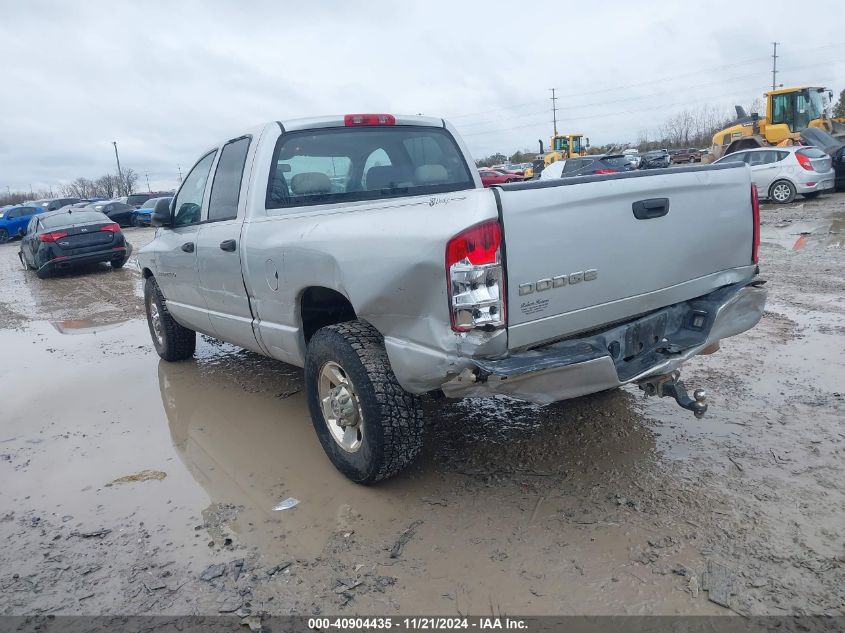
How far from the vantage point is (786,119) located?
21.2m

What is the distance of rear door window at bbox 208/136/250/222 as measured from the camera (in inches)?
173

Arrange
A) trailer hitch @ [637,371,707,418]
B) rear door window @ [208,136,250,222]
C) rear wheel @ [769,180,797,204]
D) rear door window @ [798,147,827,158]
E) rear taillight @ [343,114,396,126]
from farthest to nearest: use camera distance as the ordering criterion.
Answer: rear wheel @ [769,180,797,204], rear door window @ [798,147,827,158], rear taillight @ [343,114,396,126], rear door window @ [208,136,250,222], trailer hitch @ [637,371,707,418]

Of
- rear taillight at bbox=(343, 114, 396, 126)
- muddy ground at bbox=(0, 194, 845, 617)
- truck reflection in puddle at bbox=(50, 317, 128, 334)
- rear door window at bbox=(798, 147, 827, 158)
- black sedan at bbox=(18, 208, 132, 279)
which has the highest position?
rear taillight at bbox=(343, 114, 396, 126)

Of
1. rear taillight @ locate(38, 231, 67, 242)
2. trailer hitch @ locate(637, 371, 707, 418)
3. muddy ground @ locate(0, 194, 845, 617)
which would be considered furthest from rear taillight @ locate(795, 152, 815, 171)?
rear taillight @ locate(38, 231, 67, 242)

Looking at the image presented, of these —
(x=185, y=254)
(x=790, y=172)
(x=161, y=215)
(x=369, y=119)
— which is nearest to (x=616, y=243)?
(x=369, y=119)

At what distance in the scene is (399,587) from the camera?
2668 millimetres

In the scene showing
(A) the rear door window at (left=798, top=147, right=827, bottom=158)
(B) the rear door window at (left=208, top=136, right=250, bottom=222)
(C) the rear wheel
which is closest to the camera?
(B) the rear door window at (left=208, top=136, right=250, bottom=222)

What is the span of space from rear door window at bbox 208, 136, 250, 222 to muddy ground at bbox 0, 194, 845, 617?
4.89 feet

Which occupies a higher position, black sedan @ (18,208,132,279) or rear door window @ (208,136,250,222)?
rear door window @ (208,136,250,222)

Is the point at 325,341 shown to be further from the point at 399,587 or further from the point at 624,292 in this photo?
the point at 624,292

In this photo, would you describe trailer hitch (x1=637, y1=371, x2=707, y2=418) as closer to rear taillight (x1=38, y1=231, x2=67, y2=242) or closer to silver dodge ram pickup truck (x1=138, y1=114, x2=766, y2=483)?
silver dodge ram pickup truck (x1=138, y1=114, x2=766, y2=483)

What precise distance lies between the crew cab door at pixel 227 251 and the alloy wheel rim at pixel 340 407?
916 millimetres

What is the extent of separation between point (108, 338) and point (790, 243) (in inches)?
405

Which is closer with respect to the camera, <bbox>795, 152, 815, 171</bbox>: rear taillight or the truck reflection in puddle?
the truck reflection in puddle
